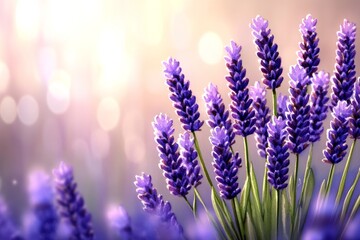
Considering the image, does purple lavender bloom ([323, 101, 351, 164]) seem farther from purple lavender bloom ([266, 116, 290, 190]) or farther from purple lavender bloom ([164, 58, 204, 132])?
purple lavender bloom ([164, 58, 204, 132])

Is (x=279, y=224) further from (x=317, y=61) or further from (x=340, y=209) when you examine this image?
(x=317, y=61)

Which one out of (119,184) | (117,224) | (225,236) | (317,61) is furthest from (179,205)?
(117,224)

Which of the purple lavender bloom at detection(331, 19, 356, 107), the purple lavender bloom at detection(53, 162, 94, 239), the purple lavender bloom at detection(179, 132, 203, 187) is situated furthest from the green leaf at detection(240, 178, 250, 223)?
the purple lavender bloom at detection(53, 162, 94, 239)

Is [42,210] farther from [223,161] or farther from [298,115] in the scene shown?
[298,115]

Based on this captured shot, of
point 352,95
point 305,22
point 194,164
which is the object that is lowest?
point 194,164

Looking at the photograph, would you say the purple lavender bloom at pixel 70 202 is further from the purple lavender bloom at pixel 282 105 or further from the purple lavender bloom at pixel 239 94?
the purple lavender bloom at pixel 282 105

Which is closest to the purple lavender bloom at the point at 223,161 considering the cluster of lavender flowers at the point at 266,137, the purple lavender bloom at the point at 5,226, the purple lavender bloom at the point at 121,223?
the cluster of lavender flowers at the point at 266,137

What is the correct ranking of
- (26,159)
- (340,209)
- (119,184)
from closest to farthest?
1. (340,209)
2. (119,184)
3. (26,159)
